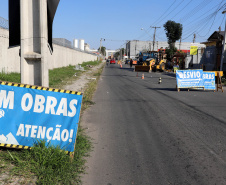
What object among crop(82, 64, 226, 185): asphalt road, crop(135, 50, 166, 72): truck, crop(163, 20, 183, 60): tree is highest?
crop(163, 20, 183, 60): tree

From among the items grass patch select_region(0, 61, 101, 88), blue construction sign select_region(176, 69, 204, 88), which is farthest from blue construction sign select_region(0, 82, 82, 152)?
blue construction sign select_region(176, 69, 204, 88)

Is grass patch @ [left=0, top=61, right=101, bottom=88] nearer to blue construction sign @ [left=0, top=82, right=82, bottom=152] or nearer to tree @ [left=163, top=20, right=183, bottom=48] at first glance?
blue construction sign @ [left=0, top=82, right=82, bottom=152]

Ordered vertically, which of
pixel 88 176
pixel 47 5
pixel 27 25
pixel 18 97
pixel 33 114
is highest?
pixel 47 5

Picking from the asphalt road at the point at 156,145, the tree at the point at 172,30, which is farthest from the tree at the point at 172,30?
the asphalt road at the point at 156,145

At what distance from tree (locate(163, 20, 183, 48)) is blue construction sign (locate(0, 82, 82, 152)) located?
50.7 meters

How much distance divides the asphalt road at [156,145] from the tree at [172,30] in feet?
152

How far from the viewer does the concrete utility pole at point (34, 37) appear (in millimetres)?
5492

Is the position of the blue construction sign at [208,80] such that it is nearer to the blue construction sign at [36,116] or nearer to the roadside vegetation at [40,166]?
the roadside vegetation at [40,166]

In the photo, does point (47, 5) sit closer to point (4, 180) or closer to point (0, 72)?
point (4, 180)

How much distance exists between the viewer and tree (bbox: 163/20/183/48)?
5262cm

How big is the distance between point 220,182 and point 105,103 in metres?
7.17

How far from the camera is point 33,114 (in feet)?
14.8

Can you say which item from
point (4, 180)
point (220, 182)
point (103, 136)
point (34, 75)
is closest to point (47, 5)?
point (34, 75)

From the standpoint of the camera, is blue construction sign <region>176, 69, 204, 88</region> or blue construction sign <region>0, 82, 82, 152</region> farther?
blue construction sign <region>176, 69, 204, 88</region>
